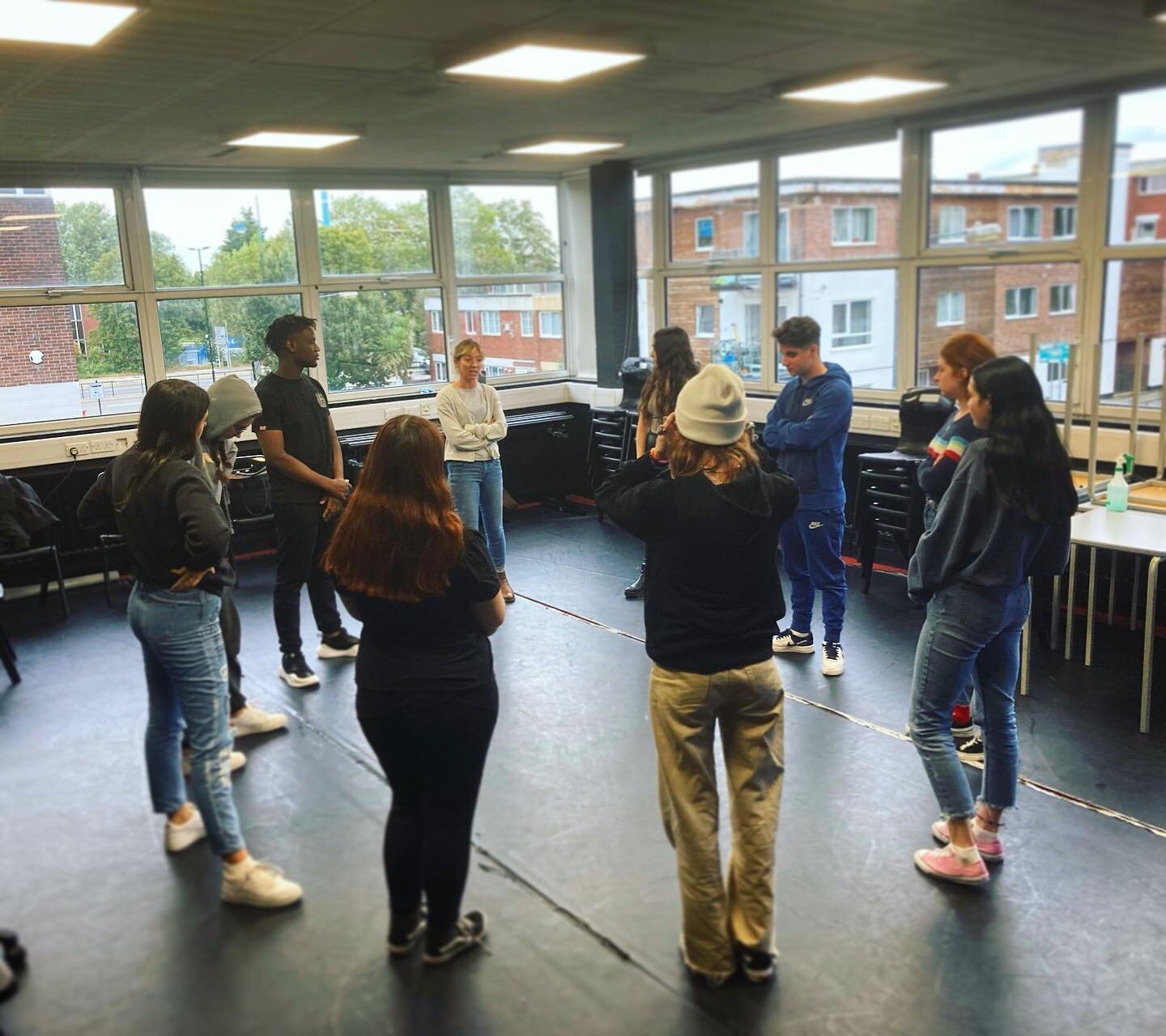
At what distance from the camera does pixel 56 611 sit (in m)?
6.35

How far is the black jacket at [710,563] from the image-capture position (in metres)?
2.49

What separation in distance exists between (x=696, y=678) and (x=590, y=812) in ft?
4.17

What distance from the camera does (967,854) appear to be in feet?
10.1

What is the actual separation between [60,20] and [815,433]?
3.17 meters

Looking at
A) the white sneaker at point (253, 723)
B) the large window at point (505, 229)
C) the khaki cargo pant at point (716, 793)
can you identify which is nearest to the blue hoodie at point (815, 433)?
the khaki cargo pant at point (716, 793)

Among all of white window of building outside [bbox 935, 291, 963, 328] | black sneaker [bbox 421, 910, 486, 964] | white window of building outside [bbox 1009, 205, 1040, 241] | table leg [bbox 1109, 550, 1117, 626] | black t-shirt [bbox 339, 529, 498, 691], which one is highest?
white window of building outside [bbox 1009, 205, 1040, 241]

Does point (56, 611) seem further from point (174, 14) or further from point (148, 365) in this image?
point (174, 14)

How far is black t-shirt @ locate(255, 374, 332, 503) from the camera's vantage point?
457 cm

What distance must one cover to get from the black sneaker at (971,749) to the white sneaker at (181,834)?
267 centimetres

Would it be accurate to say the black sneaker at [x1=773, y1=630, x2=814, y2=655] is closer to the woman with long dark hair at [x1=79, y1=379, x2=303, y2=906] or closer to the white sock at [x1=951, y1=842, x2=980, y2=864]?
the white sock at [x1=951, y1=842, x2=980, y2=864]

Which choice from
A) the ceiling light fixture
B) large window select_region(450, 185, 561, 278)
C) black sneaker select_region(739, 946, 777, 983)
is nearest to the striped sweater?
black sneaker select_region(739, 946, 777, 983)

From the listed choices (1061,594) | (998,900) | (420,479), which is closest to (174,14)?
(420,479)

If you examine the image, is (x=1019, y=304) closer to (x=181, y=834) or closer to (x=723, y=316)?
(x=723, y=316)

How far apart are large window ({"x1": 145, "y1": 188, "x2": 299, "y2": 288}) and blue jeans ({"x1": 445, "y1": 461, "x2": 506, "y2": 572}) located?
2.99 m
